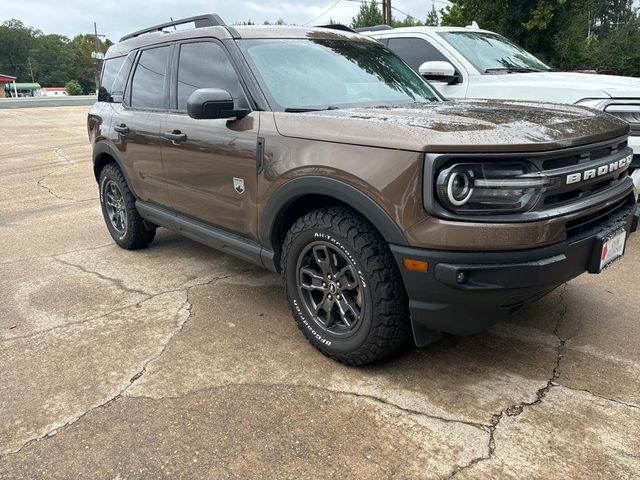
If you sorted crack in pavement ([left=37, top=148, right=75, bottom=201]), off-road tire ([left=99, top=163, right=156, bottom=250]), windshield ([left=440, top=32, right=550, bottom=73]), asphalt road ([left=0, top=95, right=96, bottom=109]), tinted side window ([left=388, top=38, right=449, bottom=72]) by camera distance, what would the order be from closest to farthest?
off-road tire ([left=99, top=163, right=156, bottom=250]), windshield ([left=440, top=32, right=550, bottom=73]), tinted side window ([left=388, top=38, right=449, bottom=72]), crack in pavement ([left=37, top=148, right=75, bottom=201]), asphalt road ([left=0, top=95, right=96, bottom=109])

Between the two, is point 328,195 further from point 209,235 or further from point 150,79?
point 150,79

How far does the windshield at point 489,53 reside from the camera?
6070mm

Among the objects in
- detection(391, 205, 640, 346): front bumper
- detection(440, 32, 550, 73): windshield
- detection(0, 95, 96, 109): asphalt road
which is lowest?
detection(0, 95, 96, 109): asphalt road

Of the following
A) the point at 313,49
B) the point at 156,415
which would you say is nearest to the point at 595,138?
the point at 313,49

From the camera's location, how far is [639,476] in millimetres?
2117

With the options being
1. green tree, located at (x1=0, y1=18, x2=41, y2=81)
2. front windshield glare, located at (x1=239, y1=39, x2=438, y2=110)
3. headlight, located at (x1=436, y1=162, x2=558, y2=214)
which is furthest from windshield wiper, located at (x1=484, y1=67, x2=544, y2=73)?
green tree, located at (x1=0, y1=18, x2=41, y2=81)

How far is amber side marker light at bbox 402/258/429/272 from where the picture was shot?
2.38m

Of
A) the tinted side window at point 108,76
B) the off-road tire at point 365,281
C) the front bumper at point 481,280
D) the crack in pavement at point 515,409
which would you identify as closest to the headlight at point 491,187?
the front bumper at point 481,280

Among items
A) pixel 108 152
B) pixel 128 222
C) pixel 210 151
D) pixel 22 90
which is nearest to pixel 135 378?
pixel 210 151

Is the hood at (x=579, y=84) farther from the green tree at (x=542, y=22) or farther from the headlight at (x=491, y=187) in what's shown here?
the green tree at (x=542, y=22)

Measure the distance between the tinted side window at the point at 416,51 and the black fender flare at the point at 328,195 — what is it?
373 cm

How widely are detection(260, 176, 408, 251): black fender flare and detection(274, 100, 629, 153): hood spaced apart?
8.8 inches

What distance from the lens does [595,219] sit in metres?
2.65

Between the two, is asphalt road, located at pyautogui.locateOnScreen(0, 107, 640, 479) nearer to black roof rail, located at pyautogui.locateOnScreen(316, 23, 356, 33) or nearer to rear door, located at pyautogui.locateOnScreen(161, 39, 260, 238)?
rear door, located at pyautogui.locateOnScreen(161, 39, 260, 238)
